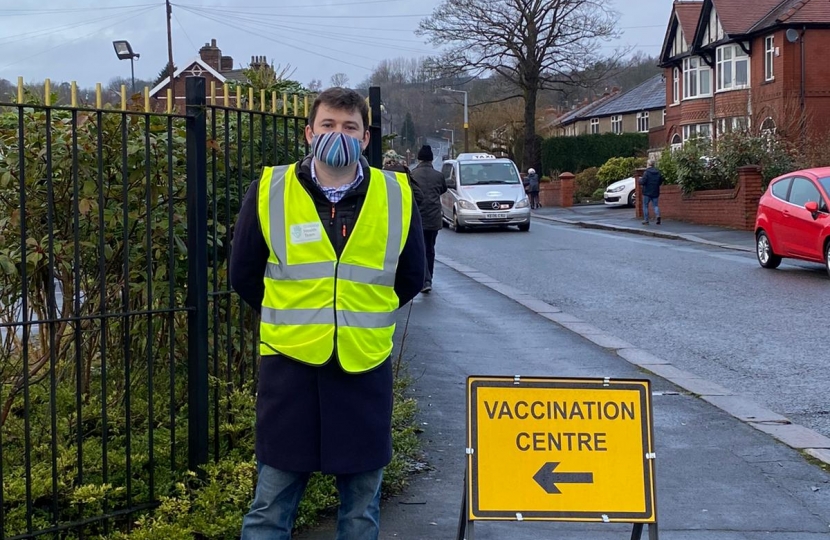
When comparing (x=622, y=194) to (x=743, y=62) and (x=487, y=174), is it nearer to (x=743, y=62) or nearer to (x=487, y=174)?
(x=743, y=62)

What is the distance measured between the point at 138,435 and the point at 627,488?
7.91 feet

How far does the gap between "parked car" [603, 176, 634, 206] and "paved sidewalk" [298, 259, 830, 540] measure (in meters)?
28.4

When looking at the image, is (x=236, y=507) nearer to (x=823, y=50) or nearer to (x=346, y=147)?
(x=346, y=147)

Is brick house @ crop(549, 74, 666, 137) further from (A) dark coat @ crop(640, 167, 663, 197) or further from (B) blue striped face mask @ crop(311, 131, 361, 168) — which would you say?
(B) blue striped face mask @ crop(311, 131, 361, 168)

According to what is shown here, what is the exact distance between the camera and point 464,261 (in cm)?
1866

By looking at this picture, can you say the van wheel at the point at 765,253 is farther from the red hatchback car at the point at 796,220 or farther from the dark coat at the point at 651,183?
the dark coat at the point at 651,183

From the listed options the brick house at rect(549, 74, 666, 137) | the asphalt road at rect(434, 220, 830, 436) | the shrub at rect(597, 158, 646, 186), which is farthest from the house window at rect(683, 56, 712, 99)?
the asphalt road at rect(434, 220, 830, 436)

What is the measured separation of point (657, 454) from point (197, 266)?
9.16 ft

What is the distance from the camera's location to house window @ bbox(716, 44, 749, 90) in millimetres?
43750

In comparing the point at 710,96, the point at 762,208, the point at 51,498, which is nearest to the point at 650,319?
the point at 762,208

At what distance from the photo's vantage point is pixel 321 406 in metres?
3.13

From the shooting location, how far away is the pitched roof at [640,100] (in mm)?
68000

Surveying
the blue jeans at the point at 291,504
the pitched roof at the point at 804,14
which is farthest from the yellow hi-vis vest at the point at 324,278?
the pitched roof at the point at 804,14

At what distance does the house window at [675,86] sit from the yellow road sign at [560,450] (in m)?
50.2
